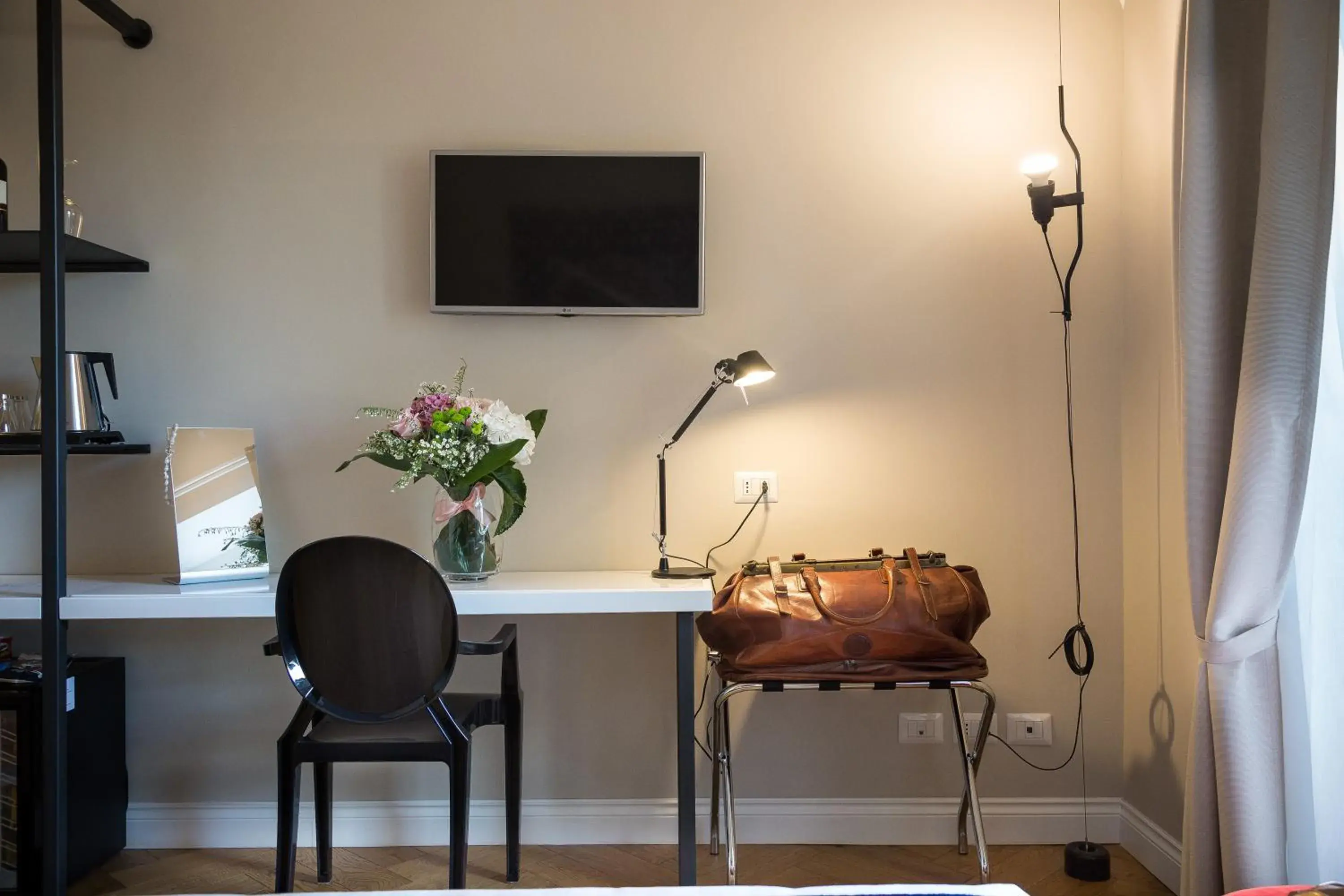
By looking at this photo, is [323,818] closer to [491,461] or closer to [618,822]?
[618,822]

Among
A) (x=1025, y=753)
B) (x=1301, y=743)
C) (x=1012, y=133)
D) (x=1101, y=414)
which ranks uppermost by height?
(x=1012, y=133)

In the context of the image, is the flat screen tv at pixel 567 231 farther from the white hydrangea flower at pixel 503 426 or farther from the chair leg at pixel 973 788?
the chair leg at pixel 973 788

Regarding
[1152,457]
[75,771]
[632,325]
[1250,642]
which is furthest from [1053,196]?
[75,771]

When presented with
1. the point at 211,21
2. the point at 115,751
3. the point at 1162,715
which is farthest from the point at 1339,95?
the point at 115,751

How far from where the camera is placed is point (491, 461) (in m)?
2.34

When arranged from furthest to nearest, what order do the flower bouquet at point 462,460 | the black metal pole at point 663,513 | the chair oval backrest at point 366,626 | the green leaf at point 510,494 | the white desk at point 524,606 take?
the black metal pole at point 663,513
the green leaf at point 510,494
the flower bouquet at point 462,460
the white desk at point 524,606
the chair oval backrest at point 366,626

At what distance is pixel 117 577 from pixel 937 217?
243 centimetres

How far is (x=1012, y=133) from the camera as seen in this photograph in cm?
276

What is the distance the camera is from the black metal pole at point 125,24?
2504mm

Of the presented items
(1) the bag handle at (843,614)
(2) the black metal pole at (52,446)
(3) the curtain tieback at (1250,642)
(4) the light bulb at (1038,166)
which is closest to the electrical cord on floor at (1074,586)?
(4) the light bulb at (1038,166)

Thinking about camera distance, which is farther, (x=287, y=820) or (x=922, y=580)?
(x=922, y=580)

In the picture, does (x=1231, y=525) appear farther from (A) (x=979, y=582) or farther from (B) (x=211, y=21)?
(B) (x=211, y=21)

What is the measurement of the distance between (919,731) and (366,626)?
61.4 inches

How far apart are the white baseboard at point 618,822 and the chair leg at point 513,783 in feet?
0.80
